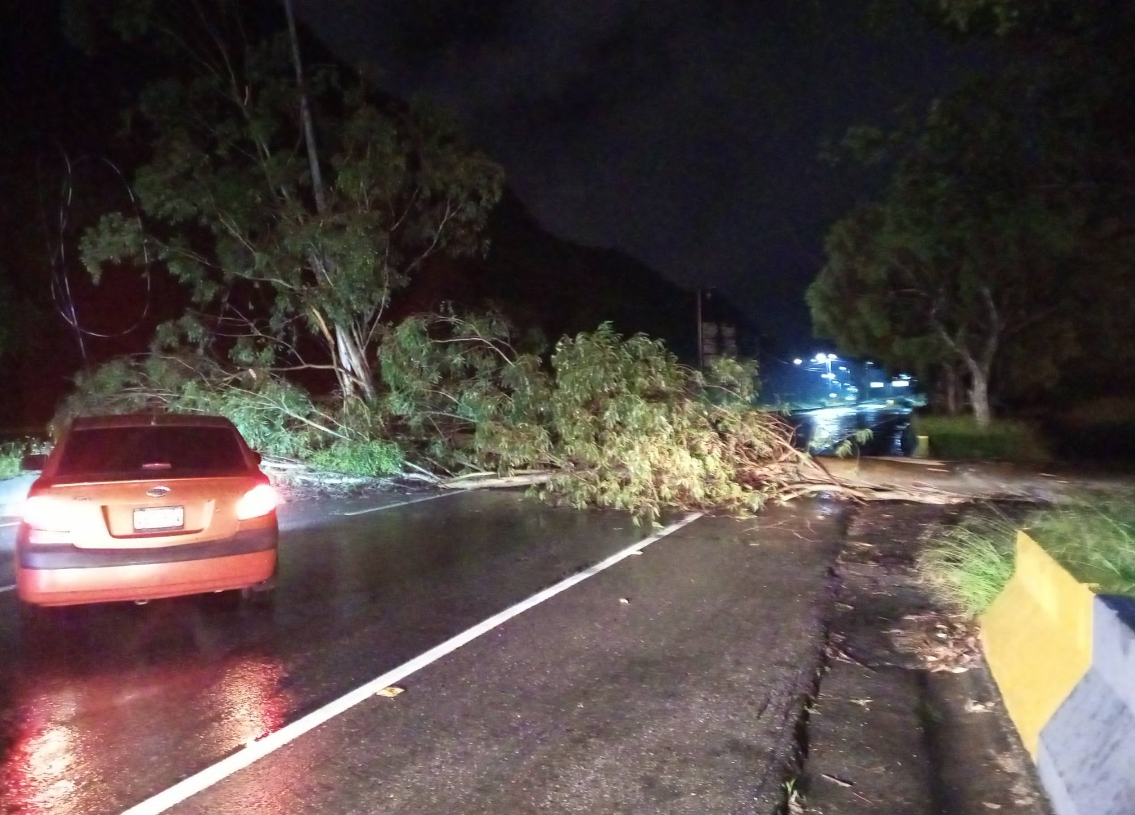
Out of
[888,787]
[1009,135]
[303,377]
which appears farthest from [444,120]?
[888,787]

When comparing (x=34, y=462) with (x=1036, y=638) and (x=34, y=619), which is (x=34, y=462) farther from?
(x=1036, y=638)

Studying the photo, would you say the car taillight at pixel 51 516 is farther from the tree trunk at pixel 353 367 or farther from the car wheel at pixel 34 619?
the tree trunk at pixel 353 367

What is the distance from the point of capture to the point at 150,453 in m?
7.33

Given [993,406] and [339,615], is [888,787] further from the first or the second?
[993,406]

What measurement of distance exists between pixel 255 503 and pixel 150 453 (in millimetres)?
879

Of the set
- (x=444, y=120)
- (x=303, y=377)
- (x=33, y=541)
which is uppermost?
(x=444, y=120)

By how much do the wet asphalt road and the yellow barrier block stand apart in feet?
3.70

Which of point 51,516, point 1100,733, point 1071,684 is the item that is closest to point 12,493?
point 51,516

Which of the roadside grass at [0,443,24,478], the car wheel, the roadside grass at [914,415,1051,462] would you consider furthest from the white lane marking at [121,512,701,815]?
the roadside grass at [914,415,1051,462]

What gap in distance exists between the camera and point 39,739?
5133 millimetres

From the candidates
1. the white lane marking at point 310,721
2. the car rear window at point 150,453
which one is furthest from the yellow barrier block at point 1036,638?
the car rear window at point 150,453

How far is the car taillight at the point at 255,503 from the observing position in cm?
714

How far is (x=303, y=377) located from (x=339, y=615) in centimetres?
1709

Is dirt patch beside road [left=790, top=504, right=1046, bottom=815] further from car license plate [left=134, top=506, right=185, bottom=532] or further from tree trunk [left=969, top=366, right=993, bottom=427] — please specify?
tree trunk [left=969, top=366, right=993, bottom=427]
